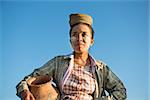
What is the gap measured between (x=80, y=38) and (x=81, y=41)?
23mm

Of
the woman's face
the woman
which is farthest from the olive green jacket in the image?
the woman's face

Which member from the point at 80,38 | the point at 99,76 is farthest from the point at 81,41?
the point at 99,76

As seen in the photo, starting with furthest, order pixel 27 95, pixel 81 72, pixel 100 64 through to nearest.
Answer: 1. pixel 100 64
2. pixel 81 72
3. pixel 27 95

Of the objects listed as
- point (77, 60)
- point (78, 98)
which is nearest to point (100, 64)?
point (77, 60)

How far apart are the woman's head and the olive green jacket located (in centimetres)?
13

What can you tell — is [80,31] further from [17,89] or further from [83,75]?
[17,89]

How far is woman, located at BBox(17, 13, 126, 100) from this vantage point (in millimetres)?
2188

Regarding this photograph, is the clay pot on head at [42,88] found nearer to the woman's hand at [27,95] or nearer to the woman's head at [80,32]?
the woman's hand at [27,95]

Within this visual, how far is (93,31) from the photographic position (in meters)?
2.37

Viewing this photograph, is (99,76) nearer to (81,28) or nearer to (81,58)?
(81,58)

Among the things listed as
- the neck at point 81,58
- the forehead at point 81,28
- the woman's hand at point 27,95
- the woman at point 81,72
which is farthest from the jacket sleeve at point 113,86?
the woman's hand at point 27,95

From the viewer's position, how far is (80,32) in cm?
227

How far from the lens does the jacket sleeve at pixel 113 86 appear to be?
2225mm

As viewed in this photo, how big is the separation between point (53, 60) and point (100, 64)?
0.34m
